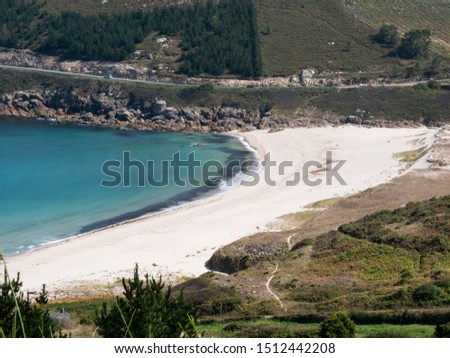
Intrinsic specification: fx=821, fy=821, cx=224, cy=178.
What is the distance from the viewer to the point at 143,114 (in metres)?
88.4

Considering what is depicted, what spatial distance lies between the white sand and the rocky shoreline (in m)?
12.6

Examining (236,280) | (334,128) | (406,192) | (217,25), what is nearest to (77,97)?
(217,25)

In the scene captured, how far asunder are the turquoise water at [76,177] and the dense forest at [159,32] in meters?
16.0

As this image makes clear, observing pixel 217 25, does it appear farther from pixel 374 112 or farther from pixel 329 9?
pixel 374 112

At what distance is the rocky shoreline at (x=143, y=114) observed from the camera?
83.8m

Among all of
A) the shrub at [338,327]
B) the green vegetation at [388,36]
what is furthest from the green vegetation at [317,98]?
the shrub at [338,327]

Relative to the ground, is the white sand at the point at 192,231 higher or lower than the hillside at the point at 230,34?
lower

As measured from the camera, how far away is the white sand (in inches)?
1507

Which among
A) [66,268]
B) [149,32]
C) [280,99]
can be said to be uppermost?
[149,32]

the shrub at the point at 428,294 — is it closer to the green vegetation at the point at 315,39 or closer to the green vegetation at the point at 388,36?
the green vegetation at the point at 315,39

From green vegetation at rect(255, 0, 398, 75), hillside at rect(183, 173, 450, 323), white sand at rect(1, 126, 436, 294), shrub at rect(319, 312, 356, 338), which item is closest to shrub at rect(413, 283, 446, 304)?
hillside at rect(183, 173, 450, 323)

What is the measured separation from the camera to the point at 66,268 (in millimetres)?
38938

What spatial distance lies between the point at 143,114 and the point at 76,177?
2756 cm
